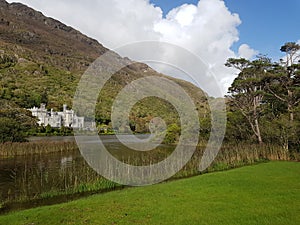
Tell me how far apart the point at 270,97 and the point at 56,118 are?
133 feet

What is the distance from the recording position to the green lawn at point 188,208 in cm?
455

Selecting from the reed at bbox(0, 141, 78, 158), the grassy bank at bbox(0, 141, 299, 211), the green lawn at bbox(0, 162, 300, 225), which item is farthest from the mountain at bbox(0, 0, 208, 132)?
the green lawn at bbox(0, 162, 300, 225)

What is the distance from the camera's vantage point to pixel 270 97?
17078 mm

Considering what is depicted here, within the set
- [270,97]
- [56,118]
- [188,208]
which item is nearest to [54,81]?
[56,118]

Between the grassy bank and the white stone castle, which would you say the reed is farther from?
the white stone castle

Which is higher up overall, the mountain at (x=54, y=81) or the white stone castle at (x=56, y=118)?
the mountain at (x=54, y=81)

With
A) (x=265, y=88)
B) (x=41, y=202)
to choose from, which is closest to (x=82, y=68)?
(x=265, y=88)

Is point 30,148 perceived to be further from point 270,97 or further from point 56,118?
point 56,118

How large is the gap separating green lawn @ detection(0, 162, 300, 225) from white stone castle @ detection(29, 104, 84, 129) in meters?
41.3

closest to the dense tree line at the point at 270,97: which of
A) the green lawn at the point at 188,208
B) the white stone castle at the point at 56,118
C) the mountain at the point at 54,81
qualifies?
the mountain at the point at 54,81

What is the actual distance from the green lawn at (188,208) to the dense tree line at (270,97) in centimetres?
838

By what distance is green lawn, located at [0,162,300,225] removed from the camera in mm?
4551

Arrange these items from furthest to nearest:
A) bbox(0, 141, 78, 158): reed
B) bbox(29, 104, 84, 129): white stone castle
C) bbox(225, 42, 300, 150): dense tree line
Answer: bbox(29, 104, 84, 129): white stone castle < bbox(0, 141, 78, 158): reed < bbox(225, 42, 300, 150): dense tree line

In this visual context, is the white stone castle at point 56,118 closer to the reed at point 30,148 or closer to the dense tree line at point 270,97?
the reed at point 30,148
